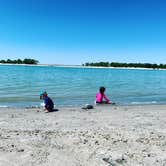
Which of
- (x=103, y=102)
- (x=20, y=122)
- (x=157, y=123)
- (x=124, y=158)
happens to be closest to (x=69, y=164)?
(x=124, y=158)

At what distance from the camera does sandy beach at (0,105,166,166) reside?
Answer: 618 cm

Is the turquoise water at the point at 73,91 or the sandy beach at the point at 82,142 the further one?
the turquoise water at the point at 73,91

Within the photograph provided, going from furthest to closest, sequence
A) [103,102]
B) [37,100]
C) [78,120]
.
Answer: [37,100] → [103,102] → [78,120]

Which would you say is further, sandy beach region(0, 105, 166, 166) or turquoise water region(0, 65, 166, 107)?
turquoise water region(0, 65, 166, 107)

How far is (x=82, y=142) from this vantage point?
7.46 metres

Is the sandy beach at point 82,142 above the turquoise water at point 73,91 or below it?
above

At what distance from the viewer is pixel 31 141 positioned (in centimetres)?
758

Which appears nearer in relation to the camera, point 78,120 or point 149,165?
point 149,165

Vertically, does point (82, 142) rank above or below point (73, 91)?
above

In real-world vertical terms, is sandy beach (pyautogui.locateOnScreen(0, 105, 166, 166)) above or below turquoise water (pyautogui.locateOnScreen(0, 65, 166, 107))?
above

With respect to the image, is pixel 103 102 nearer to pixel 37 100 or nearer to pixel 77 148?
pixel 37 100

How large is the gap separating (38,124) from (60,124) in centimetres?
82

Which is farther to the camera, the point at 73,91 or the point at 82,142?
the point at 73,91

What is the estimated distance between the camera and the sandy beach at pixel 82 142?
6180 millimetres
